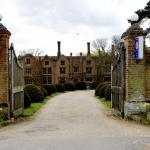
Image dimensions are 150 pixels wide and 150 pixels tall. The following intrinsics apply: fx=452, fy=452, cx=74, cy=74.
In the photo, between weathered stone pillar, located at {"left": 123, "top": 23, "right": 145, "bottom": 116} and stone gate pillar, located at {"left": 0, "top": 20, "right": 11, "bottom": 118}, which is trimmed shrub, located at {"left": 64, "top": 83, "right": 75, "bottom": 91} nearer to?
stone gate pillar, located at {"left": 0, "top": 20, "right": 11, "bottom": 118}

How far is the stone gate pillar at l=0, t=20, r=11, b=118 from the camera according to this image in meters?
18.7

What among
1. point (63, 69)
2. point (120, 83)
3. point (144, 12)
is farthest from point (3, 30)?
point (63, 69)

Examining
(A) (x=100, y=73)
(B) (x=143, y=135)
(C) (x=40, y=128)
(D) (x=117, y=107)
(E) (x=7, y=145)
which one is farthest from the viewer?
(A) (x=100, y=73)

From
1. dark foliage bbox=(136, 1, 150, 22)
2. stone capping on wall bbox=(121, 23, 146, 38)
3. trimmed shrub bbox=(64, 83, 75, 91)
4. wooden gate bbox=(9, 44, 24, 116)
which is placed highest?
dark foliage bbox=(136, 1, 150, 22)

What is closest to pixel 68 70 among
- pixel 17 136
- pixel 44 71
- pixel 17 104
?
pixel 44 71

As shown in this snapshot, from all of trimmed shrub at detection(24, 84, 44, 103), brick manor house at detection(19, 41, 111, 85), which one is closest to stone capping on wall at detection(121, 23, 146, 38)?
trimmed shrub at detection(24, 84, 44, 103)

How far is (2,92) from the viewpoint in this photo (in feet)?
62.0

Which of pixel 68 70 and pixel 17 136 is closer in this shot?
pixel 17 136

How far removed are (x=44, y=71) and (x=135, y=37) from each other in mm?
90696

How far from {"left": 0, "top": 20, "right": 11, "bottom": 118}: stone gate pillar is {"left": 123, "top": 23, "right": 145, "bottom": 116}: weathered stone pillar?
16.4ft

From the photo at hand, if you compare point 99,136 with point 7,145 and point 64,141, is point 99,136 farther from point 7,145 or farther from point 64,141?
point 7,145

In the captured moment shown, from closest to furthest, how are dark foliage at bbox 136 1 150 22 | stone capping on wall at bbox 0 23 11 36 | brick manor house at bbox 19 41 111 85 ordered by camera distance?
stone capping on wall at bbox 0 23 11 36 → dark foliage at bbox 136 1 150 22 → brick manor house at bbox 19 41 111 85

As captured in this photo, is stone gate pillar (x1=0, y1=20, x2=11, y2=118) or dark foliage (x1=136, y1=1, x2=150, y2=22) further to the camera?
dark foliage (x1=136, y1=1, x2=150, y2=22)

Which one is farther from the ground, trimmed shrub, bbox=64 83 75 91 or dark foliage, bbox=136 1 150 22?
dark foliage, bbox=136 1 150 22
